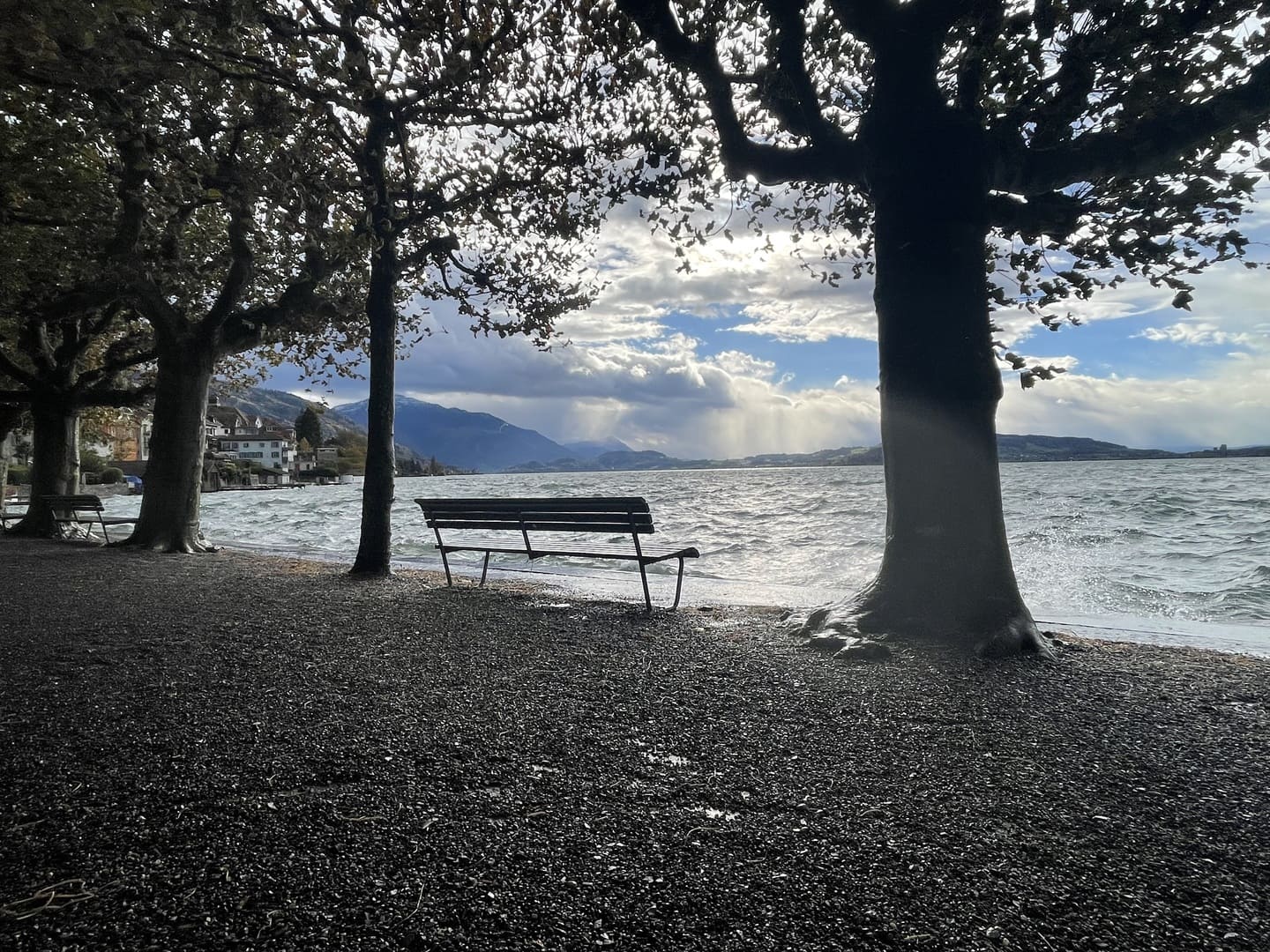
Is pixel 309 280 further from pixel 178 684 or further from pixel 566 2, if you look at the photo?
pixel 178 684

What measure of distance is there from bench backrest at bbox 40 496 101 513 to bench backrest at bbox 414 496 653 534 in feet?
30.9

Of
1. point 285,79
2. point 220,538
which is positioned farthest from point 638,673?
point 220,538

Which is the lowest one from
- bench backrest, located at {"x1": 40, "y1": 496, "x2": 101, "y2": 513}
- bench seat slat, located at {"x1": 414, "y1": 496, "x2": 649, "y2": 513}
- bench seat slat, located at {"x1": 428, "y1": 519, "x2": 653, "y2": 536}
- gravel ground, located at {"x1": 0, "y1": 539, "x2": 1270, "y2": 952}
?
gravel ground, located at {"x1": 0, "y1": 539, "x2": 1270, "y2": 952}

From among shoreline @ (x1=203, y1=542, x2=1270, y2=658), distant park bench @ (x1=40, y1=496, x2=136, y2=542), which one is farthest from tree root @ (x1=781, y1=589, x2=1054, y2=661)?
distant park bench @ (x1=40, y1=496, x2=136, y2=542)

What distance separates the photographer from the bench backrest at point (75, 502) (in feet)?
51.5

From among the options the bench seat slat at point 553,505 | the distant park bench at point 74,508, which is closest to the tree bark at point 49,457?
the distant park bench at point 74,508

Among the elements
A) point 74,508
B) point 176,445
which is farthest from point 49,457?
point 176,445

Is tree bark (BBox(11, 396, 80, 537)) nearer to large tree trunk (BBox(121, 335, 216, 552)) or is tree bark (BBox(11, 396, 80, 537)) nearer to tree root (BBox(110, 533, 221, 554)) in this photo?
tree root (BBox(110, 533, 221, 554))

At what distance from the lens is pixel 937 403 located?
21.9ft

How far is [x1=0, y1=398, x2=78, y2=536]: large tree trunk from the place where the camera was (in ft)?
62.0

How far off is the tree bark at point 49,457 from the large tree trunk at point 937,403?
2074 centimetres

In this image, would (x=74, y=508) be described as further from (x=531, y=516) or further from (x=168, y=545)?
(x=531, y=516)

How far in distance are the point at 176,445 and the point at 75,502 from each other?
13.1 ft

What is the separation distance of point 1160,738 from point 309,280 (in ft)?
49.3
